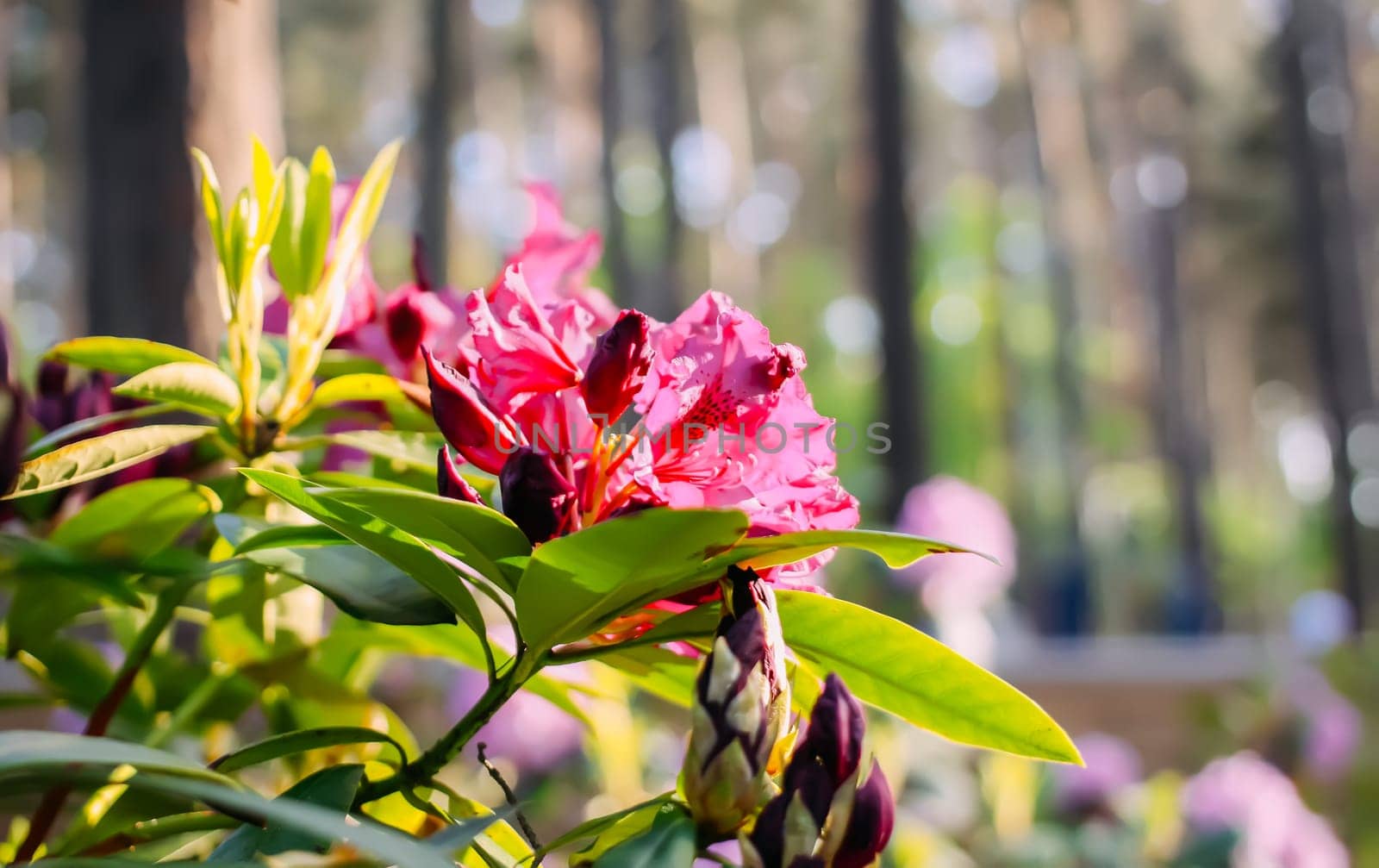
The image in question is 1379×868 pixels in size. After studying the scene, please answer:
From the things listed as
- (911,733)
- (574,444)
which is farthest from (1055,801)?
(574,444)

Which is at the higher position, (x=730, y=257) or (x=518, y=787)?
(x=730, y=257)

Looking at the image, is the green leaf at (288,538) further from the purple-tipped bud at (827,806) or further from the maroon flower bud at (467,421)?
the purple-tipped bud at (827,806)

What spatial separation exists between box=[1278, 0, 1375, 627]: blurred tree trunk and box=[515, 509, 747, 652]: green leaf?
324 inches

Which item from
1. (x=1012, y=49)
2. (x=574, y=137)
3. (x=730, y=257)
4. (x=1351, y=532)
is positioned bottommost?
(x=1351, y=532)

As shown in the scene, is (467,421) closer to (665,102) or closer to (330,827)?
(330,827)

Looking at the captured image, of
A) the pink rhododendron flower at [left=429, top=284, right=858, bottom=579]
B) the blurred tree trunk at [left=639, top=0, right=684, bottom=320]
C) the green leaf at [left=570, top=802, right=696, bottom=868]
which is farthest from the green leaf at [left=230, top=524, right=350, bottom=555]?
the blurred tree trunk at [left=639, top=0, right=684, bottom=320]

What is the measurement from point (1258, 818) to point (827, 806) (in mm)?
1750

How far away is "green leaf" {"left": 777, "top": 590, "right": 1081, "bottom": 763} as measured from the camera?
59 centimetres

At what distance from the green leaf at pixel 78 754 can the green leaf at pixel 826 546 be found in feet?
0.78

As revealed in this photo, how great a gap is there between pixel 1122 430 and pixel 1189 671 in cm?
1995

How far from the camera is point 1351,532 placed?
7789 millimetres

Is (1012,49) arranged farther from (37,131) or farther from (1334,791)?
(1334,791)

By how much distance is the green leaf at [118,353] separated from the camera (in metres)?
0.71

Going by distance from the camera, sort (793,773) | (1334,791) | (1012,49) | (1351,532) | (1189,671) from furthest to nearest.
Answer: (1012,49) < (1351,532) < (1189,671) < (1334,791) < (793,773)
